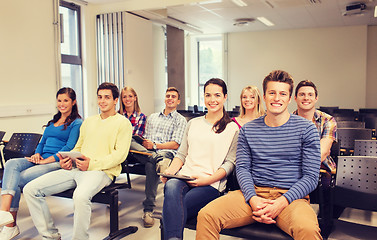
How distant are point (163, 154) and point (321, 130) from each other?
162 centimetres

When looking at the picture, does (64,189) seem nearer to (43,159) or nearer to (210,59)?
(43,159)

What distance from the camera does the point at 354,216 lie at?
373 centimetres

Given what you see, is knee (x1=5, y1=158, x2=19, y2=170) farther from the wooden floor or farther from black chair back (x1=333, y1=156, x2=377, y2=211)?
black chair back (x1=333, y1=156, x2=377, y2=211)

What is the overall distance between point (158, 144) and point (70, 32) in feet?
14.6

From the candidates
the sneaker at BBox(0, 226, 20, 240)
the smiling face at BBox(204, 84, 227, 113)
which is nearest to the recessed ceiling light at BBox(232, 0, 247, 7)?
the smiling face at BBox(204, 84, 227, 113)

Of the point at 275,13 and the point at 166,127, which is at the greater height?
the point at 275,13

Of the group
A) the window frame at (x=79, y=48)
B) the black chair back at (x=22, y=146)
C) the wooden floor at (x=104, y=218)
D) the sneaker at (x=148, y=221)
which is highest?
the window frame at (x=79, y=48)

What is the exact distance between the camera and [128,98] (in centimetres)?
446

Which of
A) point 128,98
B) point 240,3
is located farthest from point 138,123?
point 240,3

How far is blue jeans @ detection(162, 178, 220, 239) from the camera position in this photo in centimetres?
222

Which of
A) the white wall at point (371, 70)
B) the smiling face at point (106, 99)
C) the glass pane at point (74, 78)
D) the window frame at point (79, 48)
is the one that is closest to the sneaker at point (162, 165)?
the smiling face at point (106, 99)

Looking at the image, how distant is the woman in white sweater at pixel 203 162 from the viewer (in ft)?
7.45

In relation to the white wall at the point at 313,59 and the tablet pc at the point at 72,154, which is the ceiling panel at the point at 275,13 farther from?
the tablet pc at the point at 72,154

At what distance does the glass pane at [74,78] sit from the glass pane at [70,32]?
0.96ft
